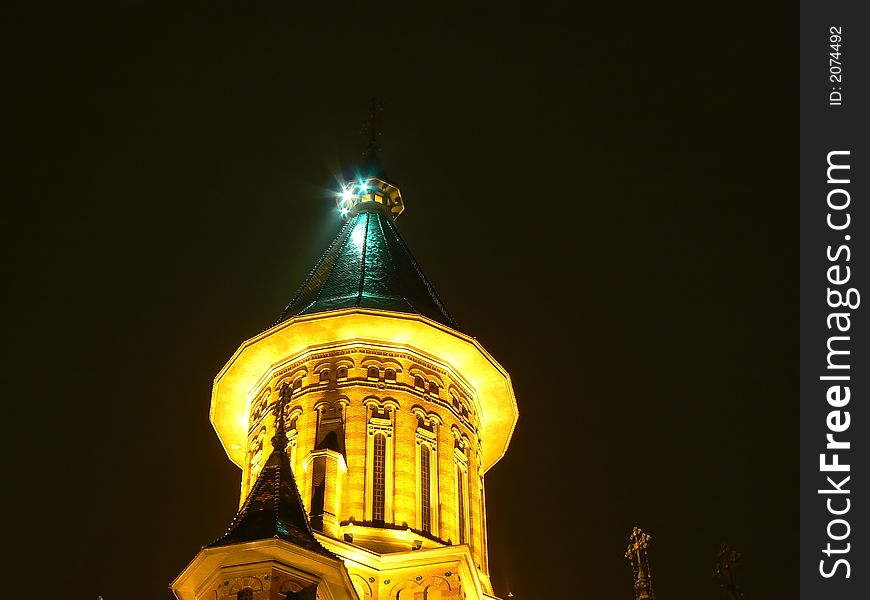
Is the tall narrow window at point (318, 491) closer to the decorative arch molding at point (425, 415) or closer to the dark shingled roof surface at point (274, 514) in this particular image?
the dark shingled roof surface at point (274, 514)

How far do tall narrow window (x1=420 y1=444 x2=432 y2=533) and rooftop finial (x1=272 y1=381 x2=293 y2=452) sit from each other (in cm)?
346

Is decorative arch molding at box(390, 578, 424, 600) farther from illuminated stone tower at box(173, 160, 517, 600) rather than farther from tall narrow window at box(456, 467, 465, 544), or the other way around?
tall narrow window at box(456, 467, 465, 544)

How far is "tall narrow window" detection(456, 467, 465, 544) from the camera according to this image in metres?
37.6

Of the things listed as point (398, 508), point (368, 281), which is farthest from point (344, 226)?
point (398, 508)

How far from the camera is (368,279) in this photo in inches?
1646

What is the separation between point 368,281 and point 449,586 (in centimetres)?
1058

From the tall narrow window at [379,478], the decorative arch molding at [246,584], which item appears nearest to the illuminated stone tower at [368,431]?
the tall narrow window at [379,478]

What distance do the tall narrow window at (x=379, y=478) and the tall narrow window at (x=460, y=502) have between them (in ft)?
6.80

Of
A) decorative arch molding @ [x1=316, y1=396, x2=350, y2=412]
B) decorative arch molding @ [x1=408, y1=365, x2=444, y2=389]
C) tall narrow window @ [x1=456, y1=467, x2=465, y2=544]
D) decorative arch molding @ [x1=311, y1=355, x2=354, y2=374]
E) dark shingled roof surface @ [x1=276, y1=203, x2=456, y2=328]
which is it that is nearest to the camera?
tall narrow window @ [x1=456, y1=467, x2=465, y2=544]

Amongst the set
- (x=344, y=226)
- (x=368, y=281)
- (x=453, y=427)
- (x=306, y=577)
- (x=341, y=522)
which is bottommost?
(x=306, y=577)

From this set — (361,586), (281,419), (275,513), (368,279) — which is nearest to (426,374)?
(368,279)

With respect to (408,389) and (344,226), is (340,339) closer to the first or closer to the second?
(408,389)

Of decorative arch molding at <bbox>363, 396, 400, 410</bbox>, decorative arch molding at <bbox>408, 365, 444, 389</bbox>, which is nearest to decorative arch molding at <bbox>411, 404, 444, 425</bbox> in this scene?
decorative arch molding at <bbox>363, 396, 400, 410</bbox>

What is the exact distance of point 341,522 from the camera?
35.4 meters
